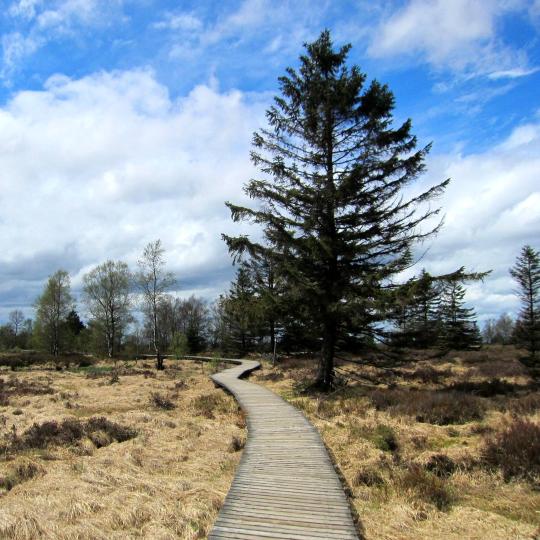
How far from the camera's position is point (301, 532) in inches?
216

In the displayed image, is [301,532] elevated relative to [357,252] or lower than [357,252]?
lower

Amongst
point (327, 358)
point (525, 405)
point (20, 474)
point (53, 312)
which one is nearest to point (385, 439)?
point (525, 405)

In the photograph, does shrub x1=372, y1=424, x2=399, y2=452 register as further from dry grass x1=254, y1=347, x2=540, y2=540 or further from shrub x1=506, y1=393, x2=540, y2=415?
shrub x1=506, y1=393, x2=540, y2=415

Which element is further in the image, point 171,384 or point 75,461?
point 171,384

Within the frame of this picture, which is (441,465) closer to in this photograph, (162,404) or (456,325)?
(162,404)

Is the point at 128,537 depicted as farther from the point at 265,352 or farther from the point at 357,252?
the point at 265,352

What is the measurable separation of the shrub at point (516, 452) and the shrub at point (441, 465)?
0.68 meters

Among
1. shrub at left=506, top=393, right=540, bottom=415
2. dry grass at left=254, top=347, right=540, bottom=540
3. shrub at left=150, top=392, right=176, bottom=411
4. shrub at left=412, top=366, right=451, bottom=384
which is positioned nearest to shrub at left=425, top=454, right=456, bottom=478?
dry grass at left=254, top=347, right=540, bottom=540

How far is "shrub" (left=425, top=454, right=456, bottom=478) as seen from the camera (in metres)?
8.03

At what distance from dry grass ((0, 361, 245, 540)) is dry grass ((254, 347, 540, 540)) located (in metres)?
2.60

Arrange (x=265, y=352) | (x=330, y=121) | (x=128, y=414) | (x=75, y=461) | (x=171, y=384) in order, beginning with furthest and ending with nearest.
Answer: (x=265, y=352), (x=171, y=384), (x=330, y=121), (x=128, y=414), (x=75, y=461)

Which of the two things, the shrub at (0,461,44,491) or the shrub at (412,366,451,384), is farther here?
the shrub at (412,366,451,384)

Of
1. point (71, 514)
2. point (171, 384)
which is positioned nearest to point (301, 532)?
point (71, 514)

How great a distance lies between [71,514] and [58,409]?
10.2 m
